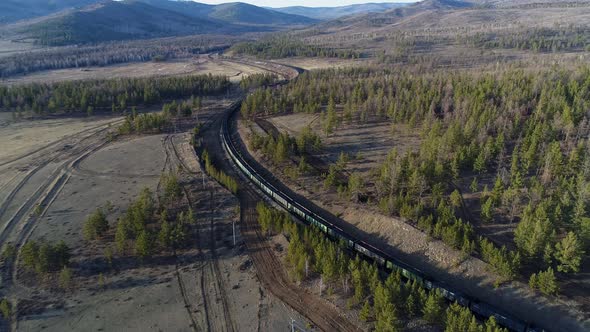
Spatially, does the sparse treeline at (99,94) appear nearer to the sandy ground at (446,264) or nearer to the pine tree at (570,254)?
the sandy ground at (446,264)

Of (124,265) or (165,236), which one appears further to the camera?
(165,236)

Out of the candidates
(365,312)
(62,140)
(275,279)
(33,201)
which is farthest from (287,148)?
(62,140)

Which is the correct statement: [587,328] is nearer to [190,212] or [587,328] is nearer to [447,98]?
[190,212]

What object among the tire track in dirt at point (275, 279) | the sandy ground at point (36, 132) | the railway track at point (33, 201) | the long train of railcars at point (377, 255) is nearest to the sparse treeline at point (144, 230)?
the tire track in dirt at point (275, 279)

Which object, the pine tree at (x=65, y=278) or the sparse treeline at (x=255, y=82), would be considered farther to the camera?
the sparse treeline at (x=255, y=82)

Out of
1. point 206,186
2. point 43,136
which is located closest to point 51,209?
point 206,186

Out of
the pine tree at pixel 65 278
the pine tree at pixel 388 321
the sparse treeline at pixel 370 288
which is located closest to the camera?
the pine tree at pixel 388 321

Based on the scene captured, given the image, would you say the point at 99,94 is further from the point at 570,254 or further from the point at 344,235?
the point at 570,254
